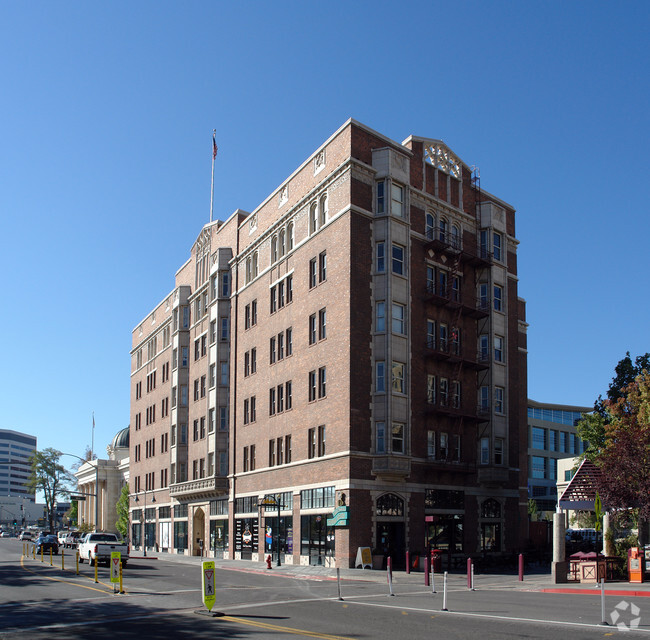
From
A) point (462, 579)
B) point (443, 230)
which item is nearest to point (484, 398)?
point (443, 230)

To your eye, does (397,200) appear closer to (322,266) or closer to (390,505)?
(322,266)

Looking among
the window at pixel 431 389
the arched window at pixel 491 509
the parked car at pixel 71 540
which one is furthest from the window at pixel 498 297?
the parked car at pixel 71 540

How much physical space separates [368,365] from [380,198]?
389 inches

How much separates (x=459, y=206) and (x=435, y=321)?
8437 millimetres

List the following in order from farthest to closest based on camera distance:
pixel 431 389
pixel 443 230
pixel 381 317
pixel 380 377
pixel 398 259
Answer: pixel 443 230 < pixel 431 389 < pixel 398 259 < pixel 381 317 < pixel 380 377

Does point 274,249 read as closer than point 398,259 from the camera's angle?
No

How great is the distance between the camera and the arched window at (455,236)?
164 ft

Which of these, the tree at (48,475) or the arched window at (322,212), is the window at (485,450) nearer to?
the arched window at (322,212)

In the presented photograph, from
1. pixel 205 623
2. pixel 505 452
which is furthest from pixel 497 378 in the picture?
pixel 205 623

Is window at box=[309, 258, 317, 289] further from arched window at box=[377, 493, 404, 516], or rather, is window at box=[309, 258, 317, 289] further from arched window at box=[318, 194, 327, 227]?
arched window at box=[377, 493, 404, 516]

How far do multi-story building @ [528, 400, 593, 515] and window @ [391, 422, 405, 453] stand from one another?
7421cm

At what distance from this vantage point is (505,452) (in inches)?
1982

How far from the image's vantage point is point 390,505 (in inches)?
1689

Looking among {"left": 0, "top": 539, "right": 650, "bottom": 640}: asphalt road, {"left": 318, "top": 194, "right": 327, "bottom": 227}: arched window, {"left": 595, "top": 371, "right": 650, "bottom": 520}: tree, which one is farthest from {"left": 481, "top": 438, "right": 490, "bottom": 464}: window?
{"left": 0, "top": 539, "right": 650, "bottom": 640}: asphalt road
